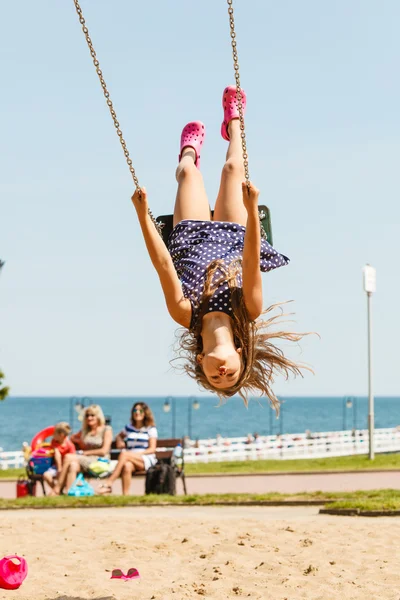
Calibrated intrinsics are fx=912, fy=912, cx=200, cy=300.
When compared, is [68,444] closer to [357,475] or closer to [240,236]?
[357,475]

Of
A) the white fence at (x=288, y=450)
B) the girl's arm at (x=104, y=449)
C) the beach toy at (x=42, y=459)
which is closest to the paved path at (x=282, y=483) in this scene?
the beach toy at (x=42, y=459)

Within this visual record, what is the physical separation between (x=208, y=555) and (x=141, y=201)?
3.31 m

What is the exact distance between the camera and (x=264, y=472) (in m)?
16.8

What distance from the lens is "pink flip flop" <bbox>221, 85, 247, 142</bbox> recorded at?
22.8 feet

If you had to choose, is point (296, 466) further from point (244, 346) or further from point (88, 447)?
point (244, 346)

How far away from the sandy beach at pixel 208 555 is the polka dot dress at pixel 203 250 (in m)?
1.94

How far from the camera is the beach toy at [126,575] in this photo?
6.42 m

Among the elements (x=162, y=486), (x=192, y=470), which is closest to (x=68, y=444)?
(x=162, y=486)

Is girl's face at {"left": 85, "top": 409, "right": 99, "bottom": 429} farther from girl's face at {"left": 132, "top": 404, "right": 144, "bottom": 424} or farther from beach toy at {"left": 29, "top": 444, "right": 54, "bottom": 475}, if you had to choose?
beach toy at {"left": 29, "top": 444, "right": 54, "bottom": 475}

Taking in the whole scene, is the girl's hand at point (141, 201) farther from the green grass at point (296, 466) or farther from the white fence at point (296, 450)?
the white fence at point (296, 450)

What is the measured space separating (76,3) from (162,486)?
28.7 feet

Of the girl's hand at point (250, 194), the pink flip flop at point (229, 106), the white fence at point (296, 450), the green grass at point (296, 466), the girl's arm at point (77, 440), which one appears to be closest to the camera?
the girl's hand at point (250, 194)

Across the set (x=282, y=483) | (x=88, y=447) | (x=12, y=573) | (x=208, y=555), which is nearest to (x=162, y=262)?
(x=12, y=573)

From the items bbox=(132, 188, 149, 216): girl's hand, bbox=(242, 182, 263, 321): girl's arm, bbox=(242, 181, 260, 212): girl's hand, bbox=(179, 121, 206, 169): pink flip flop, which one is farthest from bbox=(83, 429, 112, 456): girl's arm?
bbox=(242, 181, 260, 212): girl's hand
